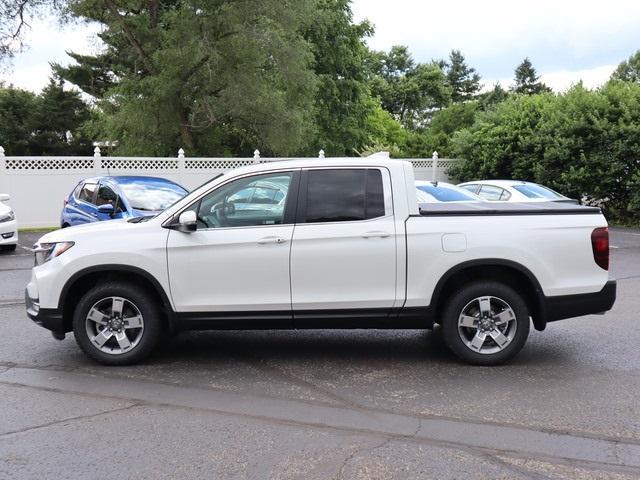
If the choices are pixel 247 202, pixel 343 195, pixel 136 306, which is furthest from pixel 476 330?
pixel 136 306

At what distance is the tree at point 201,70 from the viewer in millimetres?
23250

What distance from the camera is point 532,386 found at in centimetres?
514

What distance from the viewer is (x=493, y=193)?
47.0 feet

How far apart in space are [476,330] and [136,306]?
3.10 meters

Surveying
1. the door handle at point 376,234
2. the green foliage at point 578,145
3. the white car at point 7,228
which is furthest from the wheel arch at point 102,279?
the green foliage at point 578,145

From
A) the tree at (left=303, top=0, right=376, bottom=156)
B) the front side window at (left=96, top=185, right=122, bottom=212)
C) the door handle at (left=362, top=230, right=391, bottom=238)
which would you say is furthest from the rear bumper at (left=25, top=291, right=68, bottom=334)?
the tree at (left=303, top=0, right=376, bottom=156)

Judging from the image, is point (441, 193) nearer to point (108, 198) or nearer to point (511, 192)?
point (511, 192)

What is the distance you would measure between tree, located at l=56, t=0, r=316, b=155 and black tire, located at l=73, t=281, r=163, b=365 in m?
18.7

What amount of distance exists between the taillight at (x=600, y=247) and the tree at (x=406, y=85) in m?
58.8

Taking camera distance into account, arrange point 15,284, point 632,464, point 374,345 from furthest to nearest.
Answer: point 15,284, point 374,345, point 632,464

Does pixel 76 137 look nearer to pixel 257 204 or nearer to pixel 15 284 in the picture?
pixel 15 284

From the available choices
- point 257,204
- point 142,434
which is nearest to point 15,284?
point 257,204

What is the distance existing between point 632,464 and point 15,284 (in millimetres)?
9055

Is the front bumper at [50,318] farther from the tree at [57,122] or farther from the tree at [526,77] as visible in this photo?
the tree at [526,77]
